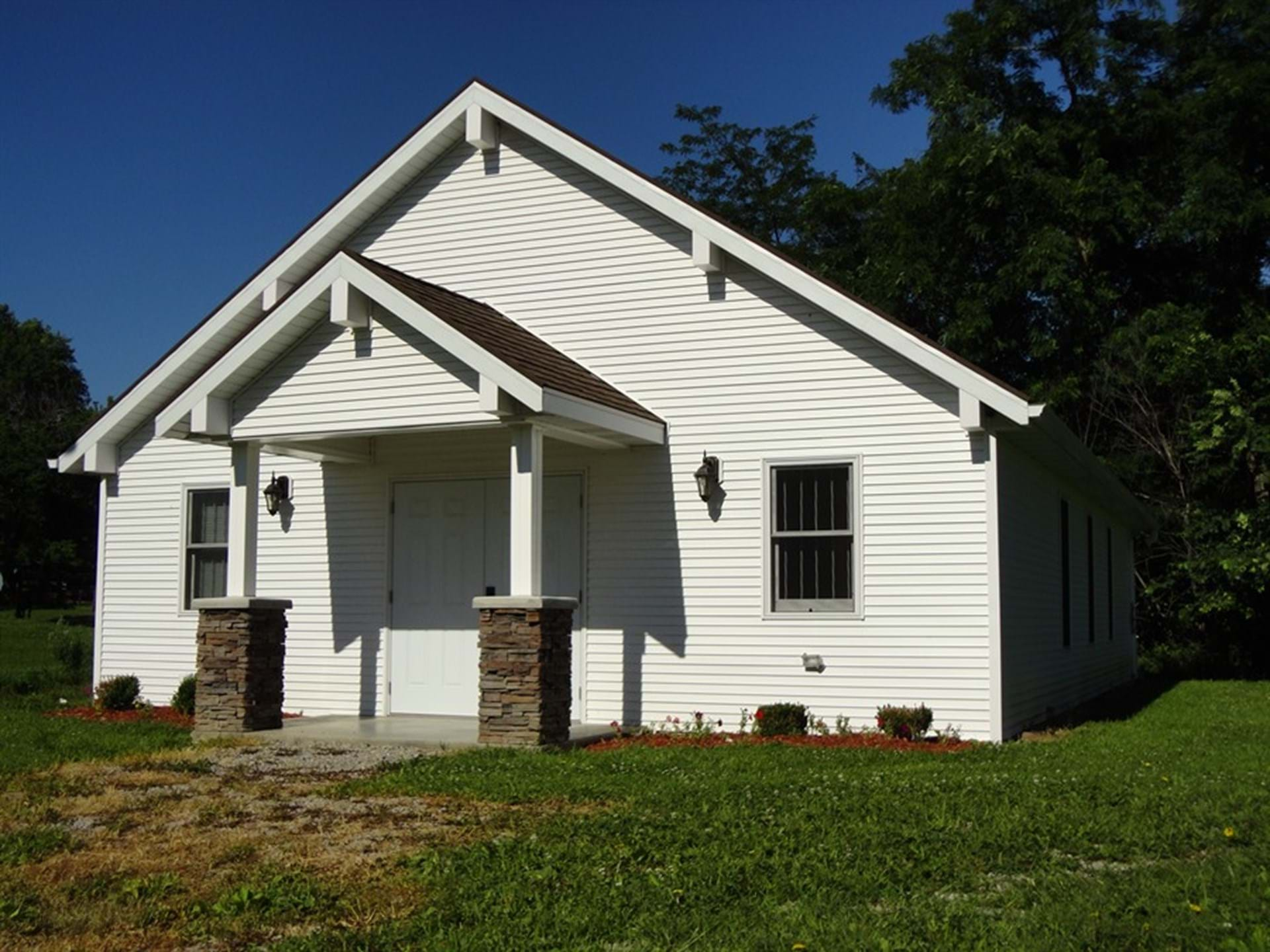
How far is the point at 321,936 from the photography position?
5.29 metres

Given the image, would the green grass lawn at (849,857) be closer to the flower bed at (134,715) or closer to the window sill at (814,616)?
the window sill at (814,616)

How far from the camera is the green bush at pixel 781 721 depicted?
Result: 1215 cm

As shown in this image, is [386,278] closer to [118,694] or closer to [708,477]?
[708,477]

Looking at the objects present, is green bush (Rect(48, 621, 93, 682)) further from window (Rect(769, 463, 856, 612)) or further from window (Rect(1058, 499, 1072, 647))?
window (Rect(1058, 499, 1072, 647))

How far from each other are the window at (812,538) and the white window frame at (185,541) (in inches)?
281

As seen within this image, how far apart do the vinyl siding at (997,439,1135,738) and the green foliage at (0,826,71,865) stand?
8100 mm

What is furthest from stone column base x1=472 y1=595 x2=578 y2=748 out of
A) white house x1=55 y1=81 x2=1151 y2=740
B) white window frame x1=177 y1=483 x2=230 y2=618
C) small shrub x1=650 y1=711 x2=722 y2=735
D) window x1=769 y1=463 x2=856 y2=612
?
white window frame x1=177 y1=483 x2=230 y2=618

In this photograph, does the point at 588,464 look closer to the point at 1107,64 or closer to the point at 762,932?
the point at 762,932

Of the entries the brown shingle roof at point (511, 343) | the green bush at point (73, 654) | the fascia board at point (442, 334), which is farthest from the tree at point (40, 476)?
the fascia board at point (442, 334)

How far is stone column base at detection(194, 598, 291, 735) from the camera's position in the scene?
12.5 m

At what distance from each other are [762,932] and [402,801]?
378cm

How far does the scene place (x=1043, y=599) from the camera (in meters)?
14.6

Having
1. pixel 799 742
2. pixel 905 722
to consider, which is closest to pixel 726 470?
pixel 799 742

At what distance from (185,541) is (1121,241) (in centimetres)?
1979
